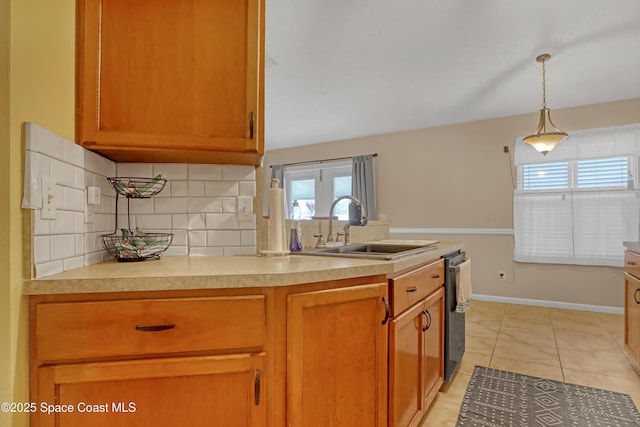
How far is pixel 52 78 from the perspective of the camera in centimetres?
100

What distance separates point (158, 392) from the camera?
0.91 metres

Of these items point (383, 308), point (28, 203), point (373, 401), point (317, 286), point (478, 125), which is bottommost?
point (373, 401)

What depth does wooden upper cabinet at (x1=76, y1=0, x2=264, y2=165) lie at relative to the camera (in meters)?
1.15

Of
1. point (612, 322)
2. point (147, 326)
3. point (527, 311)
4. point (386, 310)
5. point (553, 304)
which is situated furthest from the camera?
point (553, 304)

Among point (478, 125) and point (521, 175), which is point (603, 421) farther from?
point (478, 125)

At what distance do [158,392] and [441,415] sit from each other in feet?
4.89

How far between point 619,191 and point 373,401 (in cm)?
391

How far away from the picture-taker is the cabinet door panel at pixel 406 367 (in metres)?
1.21

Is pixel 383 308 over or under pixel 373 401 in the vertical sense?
over

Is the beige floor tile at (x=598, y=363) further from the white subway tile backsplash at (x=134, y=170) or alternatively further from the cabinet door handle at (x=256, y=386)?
the white subway tile backsplash at (x=134, y=170)

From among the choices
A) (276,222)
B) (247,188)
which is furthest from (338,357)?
(247,188)

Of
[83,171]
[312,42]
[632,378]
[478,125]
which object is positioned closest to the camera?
[83,171]

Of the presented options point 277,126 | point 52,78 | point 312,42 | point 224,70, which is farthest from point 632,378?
point 277,126

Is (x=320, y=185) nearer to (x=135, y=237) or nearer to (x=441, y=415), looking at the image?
(x=441, y=415)
